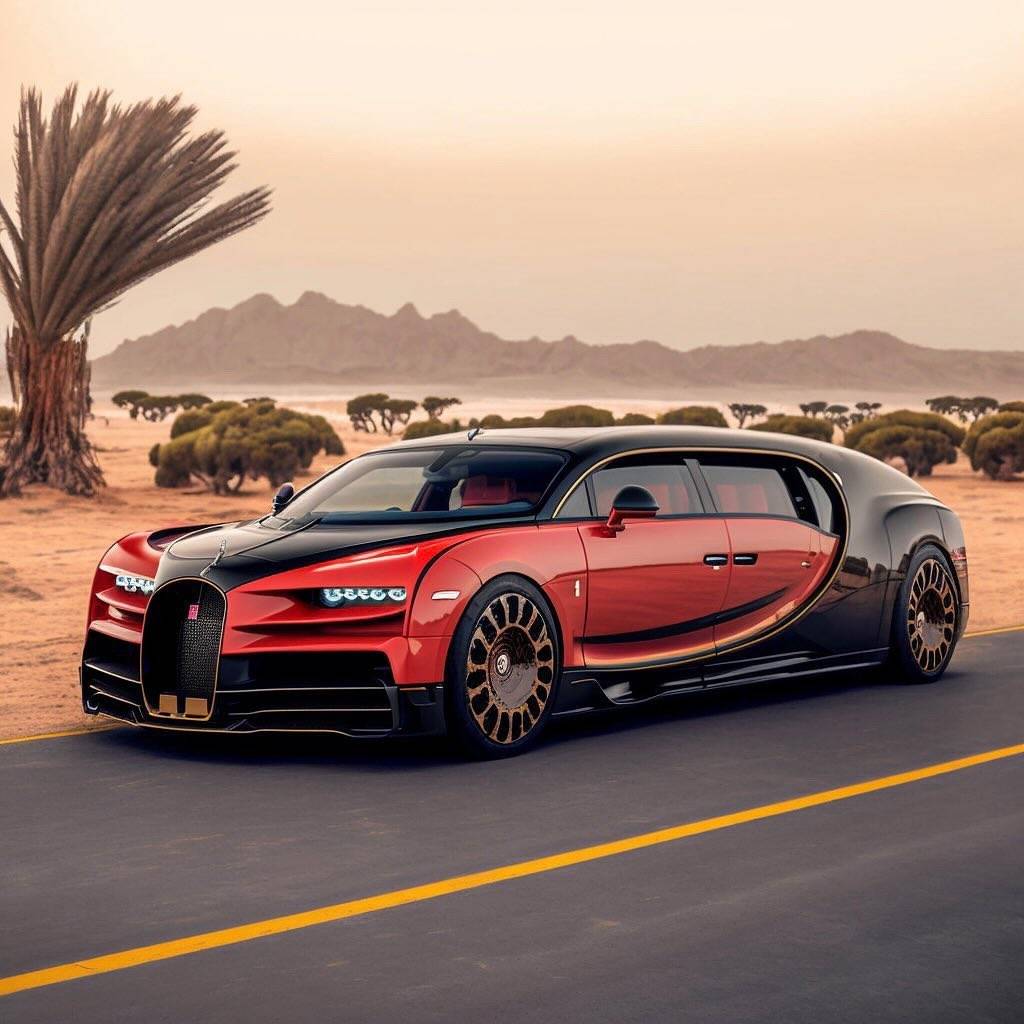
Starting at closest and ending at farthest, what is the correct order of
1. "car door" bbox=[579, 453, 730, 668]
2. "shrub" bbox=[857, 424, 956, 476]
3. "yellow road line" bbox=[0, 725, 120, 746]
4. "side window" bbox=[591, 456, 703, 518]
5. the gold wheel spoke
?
the gold wheel spoke, "car door" bbox=[579, 453, 730, 668], "yellow road line" bbox=[0, 725, 120, 746], "side window" bbox=[591, 456, 703, 518], "shrub" bbox=[857, 424, 956, 476]

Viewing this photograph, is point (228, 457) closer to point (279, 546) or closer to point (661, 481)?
point (661, 481)

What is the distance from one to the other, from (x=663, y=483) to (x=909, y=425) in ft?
143

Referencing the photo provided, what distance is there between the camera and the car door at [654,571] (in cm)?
1018

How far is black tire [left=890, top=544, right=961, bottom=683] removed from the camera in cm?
1224

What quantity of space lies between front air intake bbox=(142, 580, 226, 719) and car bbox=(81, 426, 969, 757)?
0.01 metres

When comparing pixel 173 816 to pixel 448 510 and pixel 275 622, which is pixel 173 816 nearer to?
pixel 275 622

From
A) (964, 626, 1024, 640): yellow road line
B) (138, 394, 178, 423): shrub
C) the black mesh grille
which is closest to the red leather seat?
the black mesh grille

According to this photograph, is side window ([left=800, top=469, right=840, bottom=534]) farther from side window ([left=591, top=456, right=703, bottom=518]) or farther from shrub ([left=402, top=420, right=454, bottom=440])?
shrub ([left=402, top=420, right=454, bottom=440])

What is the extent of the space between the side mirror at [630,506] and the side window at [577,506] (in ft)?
0.45

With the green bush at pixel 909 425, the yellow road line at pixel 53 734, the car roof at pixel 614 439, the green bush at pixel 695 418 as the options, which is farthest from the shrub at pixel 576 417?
the yellow road line at pixel 53 734

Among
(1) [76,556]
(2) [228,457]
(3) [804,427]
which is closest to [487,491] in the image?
(1) [76,556]

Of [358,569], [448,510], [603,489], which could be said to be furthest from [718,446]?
[358,569]

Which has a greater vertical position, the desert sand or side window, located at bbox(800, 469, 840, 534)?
side window, located at bbox(800, 469, 840, 534)

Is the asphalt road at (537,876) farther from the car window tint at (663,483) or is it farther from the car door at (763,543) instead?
the car window tint at (663,483)
